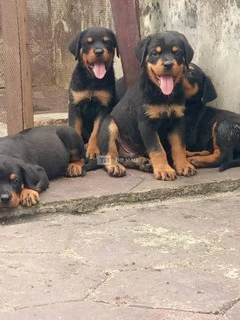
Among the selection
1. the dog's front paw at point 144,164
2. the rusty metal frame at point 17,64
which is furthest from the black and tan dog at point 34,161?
the dog's front paw at point 144,164

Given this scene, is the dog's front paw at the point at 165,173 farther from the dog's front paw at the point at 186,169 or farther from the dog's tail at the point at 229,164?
the dog's tail at the point at 229,164

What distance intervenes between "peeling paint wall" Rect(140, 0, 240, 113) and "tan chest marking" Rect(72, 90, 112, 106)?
0.98 meters

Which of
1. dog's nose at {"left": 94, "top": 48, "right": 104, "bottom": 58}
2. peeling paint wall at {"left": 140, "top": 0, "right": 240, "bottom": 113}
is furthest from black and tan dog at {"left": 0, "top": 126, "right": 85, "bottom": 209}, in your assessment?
peeling paint wall at {"left": 140, "top": 0, "right": 240, "bottom": 113}

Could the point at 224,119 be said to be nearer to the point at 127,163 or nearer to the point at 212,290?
the point at 127,163

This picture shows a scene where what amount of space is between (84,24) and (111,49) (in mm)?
2248

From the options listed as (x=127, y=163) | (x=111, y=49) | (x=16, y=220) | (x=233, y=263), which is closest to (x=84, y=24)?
(x=111, y=49)

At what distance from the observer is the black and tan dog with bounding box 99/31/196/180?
520 centimetres

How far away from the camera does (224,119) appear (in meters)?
5.58

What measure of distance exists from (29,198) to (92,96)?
1.87 meters

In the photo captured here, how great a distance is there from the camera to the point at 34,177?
185 inches

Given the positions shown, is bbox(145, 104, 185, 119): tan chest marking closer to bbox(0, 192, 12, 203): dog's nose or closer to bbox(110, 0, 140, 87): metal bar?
bbox(110, 0, 140, 87): metal bar

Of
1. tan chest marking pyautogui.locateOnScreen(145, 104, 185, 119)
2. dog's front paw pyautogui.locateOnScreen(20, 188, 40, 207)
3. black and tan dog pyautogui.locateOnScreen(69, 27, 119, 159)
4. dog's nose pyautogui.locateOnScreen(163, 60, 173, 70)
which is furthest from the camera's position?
black and tan dog pyautogui.locateOnScreen(69, 27, 119, 159)

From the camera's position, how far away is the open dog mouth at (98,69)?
236 inches

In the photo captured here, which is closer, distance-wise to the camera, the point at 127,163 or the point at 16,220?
the point at 16,220
